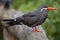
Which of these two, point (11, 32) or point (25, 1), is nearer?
point (11, 32)

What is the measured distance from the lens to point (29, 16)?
3863mm

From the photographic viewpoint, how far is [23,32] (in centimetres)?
312

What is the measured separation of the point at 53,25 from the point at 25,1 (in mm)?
2037

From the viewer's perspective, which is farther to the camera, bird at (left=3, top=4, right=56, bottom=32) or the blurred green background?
the blurred green background

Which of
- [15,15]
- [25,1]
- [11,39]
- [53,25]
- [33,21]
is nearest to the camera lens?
[11,39]

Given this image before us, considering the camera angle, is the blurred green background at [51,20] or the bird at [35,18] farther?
the blurred green background at [51,20]

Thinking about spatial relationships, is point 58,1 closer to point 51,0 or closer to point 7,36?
point 51,0

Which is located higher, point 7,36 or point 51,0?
point 51,0

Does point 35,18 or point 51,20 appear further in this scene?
point 51,20

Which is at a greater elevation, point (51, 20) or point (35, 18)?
point (35, 18)

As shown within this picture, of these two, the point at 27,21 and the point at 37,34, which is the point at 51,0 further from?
the point at 37,34

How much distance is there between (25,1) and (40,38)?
394 centimetres

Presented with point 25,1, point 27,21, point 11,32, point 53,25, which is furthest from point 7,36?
point 25,1

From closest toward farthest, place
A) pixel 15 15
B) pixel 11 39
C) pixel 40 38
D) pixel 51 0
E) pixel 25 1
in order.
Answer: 1. pixel 40 38
2. pixel 11 39
3. pixel 15 15
4. pixel 51 0
5. pixel 25 1
